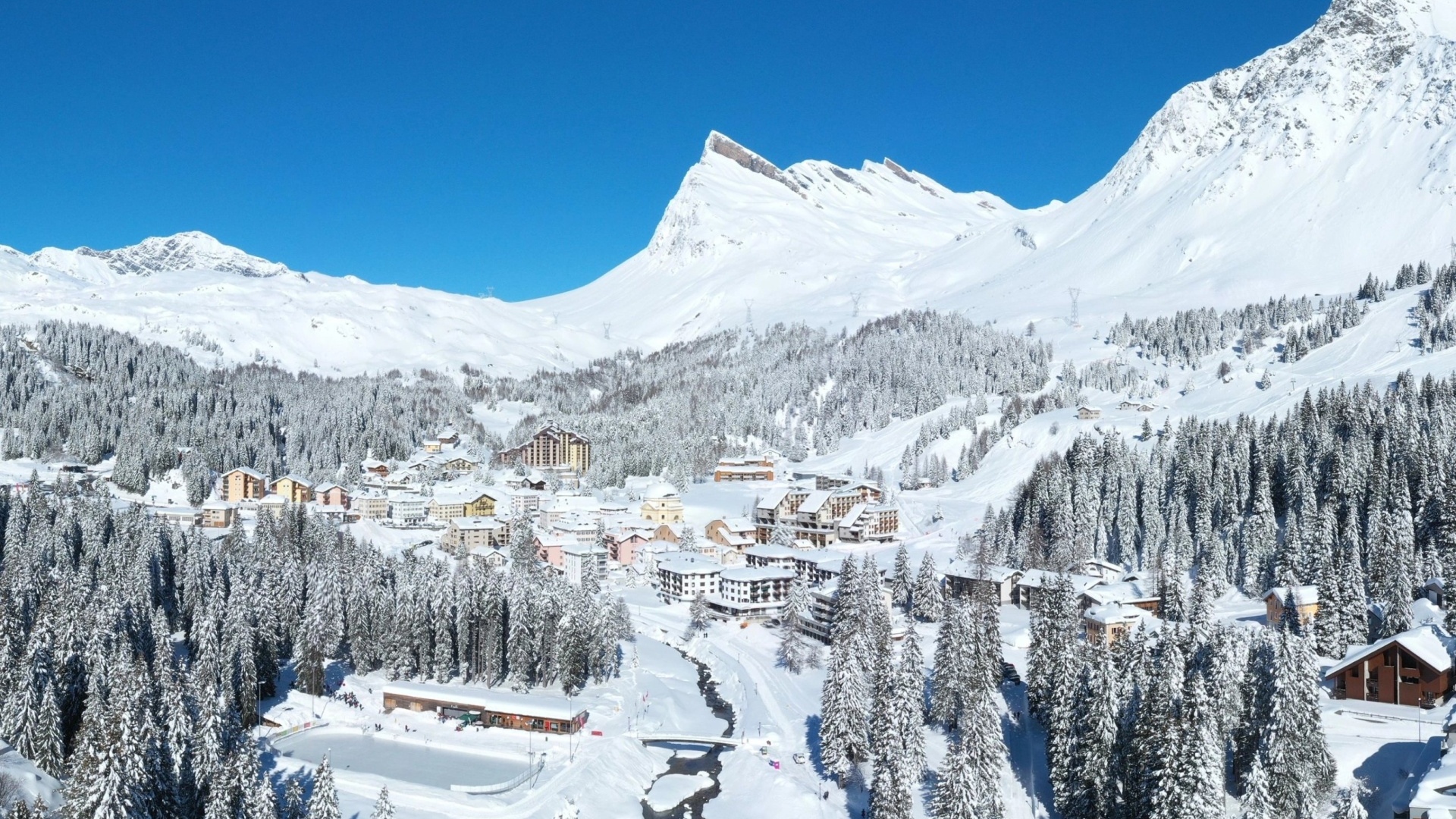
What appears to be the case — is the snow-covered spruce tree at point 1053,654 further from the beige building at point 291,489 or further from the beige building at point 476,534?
the beige building at point 291,489

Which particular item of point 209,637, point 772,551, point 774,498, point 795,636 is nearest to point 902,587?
point 795,636

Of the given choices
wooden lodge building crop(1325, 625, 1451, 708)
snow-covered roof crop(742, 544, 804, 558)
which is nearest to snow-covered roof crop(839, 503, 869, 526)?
snow-covered roof crop(742, 544, 804, 558)

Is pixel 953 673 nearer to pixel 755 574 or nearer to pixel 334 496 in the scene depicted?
pixel 755 574

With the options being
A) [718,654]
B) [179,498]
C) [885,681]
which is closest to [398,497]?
[179,498]

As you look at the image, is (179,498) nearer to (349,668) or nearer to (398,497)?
(398,497)

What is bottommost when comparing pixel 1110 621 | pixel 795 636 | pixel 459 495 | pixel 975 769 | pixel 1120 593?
pixel 975 769

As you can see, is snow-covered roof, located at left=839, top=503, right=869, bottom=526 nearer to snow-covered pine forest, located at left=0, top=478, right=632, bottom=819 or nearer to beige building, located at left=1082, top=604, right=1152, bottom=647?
snow-covered pine forest, located at left=0, top=478, right=632, bottom=819

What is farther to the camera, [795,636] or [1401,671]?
[795,636]
